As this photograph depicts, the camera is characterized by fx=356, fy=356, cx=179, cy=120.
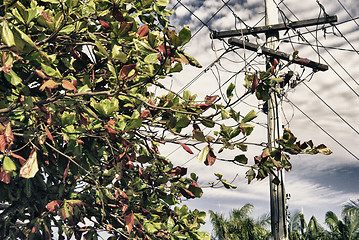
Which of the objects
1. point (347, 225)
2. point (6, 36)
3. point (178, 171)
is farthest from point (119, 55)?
point (347, 225)

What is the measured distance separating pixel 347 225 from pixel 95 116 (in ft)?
50.2

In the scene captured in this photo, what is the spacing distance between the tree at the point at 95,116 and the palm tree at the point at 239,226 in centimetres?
1211

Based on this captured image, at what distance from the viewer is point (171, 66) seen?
256 cm

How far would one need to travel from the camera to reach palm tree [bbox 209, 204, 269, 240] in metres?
15.6

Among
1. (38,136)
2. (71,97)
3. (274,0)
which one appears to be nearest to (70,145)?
(38,136)

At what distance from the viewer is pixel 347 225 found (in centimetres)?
1514

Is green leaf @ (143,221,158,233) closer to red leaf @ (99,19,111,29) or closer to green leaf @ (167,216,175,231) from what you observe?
green leaf @ (167,216,175,231)

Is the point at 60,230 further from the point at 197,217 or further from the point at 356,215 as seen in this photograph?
the point at 356,215

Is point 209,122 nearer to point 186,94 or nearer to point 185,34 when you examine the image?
point 186,94

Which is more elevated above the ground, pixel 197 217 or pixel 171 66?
pixel 171 66

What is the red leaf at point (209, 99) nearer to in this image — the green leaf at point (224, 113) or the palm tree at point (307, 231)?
the green leaf at point (224, 113)

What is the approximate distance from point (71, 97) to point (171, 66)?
79 centimetres

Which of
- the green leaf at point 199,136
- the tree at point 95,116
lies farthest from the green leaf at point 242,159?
the green leaf at point 199,136

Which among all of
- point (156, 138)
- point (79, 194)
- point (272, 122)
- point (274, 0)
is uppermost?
point (274, 0)
